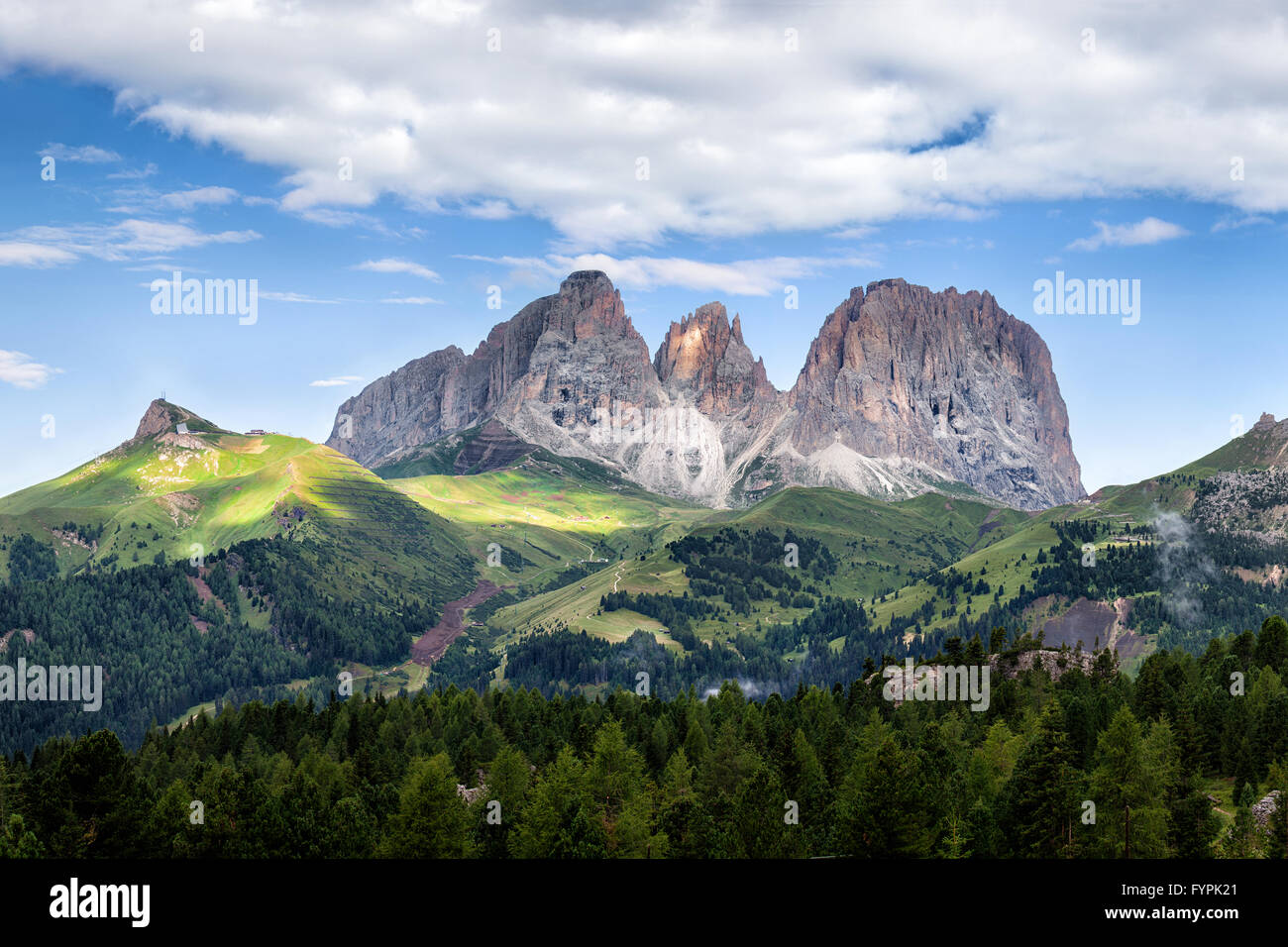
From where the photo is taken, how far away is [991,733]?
434 feet

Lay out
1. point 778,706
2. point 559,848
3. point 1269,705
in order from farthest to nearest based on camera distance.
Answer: point 778,706, point 1269,705, point 559,848

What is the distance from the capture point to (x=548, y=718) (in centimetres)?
17138
